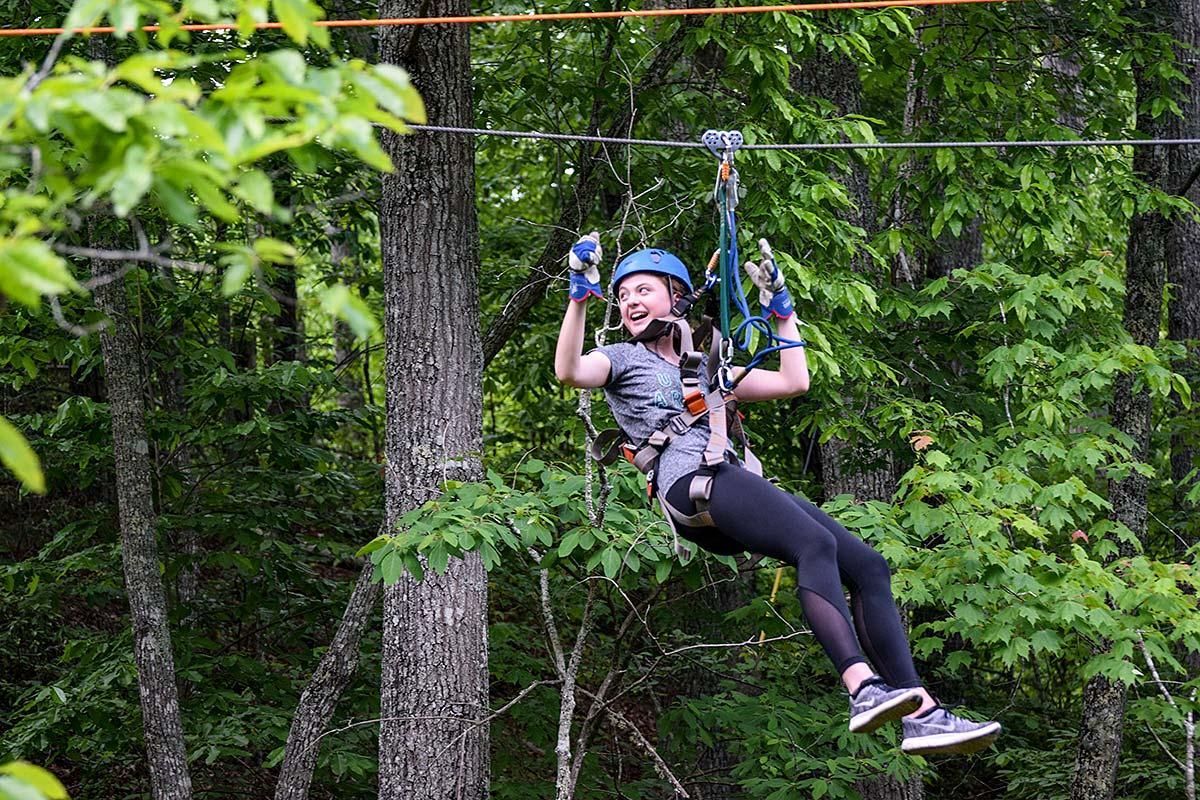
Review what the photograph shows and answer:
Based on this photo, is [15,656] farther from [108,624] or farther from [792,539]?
[792,539]

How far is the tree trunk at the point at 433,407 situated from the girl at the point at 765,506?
196 cm

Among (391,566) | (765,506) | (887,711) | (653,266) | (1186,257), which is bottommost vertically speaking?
(887,711)

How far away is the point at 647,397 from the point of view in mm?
4320

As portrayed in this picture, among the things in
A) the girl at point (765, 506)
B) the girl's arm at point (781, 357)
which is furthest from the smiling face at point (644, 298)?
the girl's arm at point (781, 357)

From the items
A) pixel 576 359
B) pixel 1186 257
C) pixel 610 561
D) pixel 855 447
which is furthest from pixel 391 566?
pixel 1186 257

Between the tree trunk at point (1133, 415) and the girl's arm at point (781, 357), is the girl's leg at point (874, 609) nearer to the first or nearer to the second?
the girl's arm at point (781, 357)

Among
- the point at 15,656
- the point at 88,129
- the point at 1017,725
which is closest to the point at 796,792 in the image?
the point at 1017,725

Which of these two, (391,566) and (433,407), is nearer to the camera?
(391,566)

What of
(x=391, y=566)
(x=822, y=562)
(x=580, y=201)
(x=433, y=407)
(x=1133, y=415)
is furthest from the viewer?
(x=1133, y=415)

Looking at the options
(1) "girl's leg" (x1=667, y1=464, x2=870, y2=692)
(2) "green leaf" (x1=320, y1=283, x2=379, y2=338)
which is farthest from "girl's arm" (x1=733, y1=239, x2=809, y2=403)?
(2) "green leaf" (x1=320, y1=283, x2=379, y2=338)

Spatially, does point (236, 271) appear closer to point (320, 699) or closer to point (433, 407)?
point (433, 407)

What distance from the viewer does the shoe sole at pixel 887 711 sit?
142 inches

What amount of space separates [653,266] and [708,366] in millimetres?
384

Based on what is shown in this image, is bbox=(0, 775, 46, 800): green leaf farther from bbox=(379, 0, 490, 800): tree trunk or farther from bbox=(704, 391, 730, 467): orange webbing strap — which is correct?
bbox=(379, 0, 490, 800): tree trunk
